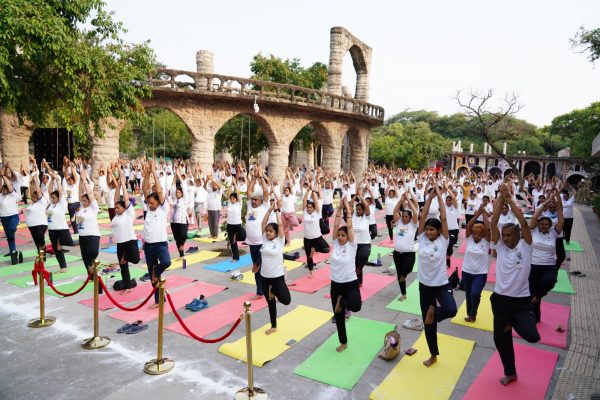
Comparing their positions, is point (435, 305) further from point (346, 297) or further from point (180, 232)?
point (180, 232)

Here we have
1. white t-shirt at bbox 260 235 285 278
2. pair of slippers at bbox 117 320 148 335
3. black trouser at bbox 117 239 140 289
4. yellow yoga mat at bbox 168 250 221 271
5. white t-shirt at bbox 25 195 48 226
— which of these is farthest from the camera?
yellow yoga mat at bbox 168 250 221 271

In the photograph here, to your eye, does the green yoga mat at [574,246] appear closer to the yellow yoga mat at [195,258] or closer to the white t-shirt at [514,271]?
the white t-shirt at [514,271]

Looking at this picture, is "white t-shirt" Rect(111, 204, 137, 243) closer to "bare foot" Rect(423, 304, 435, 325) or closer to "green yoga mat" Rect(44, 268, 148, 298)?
"green yoga mat" Rect(44, 268, 148, 298)

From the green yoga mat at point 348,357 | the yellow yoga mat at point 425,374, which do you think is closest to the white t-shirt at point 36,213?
the green yoga mat at point 348,357

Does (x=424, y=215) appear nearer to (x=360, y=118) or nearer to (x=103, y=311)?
(x=103, y=311)

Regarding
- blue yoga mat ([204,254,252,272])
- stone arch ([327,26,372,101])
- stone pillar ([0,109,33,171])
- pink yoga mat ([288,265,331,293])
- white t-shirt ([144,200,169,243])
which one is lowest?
pink yoga mat ([288,265,331,293])

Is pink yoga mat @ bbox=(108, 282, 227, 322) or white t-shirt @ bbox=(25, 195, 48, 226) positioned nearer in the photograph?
pink yoga mat @ bbox=(108, 282, 227, 322)

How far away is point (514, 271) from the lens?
14.8 ft

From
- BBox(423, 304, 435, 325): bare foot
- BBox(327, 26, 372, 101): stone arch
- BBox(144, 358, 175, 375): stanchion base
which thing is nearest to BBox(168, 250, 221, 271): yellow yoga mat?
BBox(144, 358, 175, 375): stanchion base

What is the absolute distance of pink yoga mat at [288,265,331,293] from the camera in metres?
7.78

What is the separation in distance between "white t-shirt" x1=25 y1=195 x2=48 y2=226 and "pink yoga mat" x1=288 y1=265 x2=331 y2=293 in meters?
5.27

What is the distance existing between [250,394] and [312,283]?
392 cm

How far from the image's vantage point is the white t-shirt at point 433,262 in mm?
4887

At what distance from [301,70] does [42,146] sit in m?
18.2
